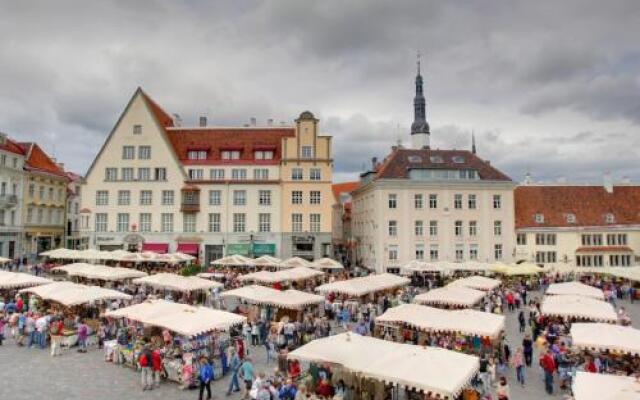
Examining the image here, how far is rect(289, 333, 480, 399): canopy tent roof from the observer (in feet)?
39.9

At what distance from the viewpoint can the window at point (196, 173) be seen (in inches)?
2183

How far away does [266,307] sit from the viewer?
26.3 meters

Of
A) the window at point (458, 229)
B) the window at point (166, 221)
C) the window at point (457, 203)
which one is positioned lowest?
the window at point (458, 229)

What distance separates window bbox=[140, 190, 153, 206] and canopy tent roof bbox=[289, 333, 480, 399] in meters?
43.8

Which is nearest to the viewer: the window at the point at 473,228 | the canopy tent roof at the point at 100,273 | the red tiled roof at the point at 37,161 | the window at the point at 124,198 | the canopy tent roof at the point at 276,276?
the canopy tent roof at the point at 100,273

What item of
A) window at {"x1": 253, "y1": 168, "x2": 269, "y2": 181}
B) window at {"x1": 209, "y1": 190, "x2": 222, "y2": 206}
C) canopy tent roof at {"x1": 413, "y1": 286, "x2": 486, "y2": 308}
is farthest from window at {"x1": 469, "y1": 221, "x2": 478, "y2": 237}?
canopy tent roof at {"x1": 413, "y1": 286, "x2": 486, "y2": 308}

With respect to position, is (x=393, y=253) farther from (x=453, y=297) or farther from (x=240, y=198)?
(x=453, y=297)

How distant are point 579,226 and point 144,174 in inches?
1766

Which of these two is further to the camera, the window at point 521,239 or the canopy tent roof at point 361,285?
the window at point 521,239

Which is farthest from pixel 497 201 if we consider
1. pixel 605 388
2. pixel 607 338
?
pixel 605 388

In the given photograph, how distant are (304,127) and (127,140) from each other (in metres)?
18.6

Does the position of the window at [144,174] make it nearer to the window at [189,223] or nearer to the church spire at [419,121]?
the window at [189,223]

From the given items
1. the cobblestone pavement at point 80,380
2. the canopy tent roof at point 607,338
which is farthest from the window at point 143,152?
the canopy tent roof at point 607,338

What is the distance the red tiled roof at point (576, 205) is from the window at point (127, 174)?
40.3 meters
